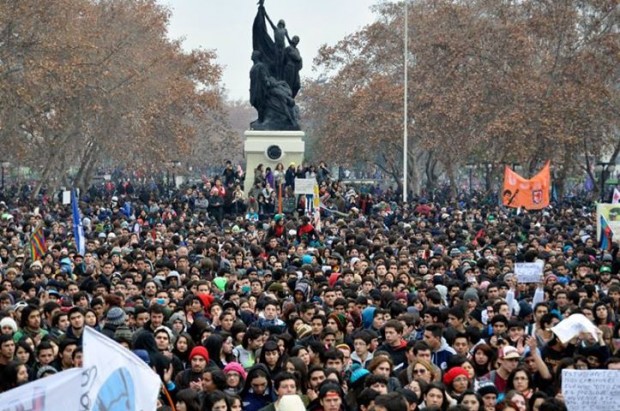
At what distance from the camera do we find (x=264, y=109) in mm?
45250

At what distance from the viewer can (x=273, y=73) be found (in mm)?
45500

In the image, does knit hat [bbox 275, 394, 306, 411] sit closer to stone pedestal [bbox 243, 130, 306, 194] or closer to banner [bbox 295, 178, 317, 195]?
banner [bbox 295, 178, 317, 195]

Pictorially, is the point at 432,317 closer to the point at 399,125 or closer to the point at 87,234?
the point at 87,234

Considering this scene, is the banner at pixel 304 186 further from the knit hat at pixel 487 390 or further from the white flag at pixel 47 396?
the white flag at pixel 47 396

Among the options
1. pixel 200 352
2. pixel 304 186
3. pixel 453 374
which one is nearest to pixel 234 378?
pixel 200 352

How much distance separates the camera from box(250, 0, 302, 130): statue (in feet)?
147

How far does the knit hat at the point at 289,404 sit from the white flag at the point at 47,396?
2.84 metres

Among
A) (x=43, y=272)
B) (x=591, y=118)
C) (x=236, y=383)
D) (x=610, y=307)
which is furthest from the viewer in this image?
(x=591, y=118)

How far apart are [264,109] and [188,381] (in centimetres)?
3252

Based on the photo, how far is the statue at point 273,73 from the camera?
147 feet

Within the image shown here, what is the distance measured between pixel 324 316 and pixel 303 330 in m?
0.38

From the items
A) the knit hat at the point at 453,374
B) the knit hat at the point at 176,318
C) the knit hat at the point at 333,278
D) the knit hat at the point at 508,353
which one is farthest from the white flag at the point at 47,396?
the knit hat at the point at 333,278

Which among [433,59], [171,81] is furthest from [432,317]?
[171,81]

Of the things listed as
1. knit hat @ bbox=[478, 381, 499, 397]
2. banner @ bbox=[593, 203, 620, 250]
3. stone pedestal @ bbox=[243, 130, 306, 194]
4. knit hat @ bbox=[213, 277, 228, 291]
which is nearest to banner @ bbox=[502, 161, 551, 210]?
banner @ bbox=[593, 203, 620, 250]
